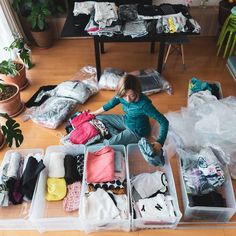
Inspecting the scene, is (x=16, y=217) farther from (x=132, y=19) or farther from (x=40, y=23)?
(x=40, y=23)

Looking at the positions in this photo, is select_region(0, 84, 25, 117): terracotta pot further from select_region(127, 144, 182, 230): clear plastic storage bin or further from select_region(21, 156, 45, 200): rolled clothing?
select_region(127, 144, 182, 230): clear plastic storage bin

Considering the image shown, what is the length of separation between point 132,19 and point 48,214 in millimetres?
1808

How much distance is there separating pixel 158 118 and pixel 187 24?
112 centimetres

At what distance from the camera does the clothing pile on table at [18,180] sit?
1.63 m

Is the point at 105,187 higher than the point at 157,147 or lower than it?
lower

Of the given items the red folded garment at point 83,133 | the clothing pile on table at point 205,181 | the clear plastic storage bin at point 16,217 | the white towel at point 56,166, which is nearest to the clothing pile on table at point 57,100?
the red folded garment at point 83,133

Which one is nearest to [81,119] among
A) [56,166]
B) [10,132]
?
[56,166]

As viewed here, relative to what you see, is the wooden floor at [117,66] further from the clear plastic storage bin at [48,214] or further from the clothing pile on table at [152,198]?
the clothing pile on table at [152,198]

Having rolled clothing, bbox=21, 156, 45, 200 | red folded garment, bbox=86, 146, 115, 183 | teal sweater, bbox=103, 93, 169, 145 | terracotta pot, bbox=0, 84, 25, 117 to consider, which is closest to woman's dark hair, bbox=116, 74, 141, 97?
Result: teal sweater, bbox=103, 93, 169, 145

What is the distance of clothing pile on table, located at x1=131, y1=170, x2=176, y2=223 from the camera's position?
1.49 meters

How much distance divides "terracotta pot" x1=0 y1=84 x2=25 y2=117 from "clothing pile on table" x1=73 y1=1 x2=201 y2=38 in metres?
0.89

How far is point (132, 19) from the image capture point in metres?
2.29

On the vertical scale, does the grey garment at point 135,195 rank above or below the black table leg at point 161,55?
below

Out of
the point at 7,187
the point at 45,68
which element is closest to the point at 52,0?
the point at 45,68
